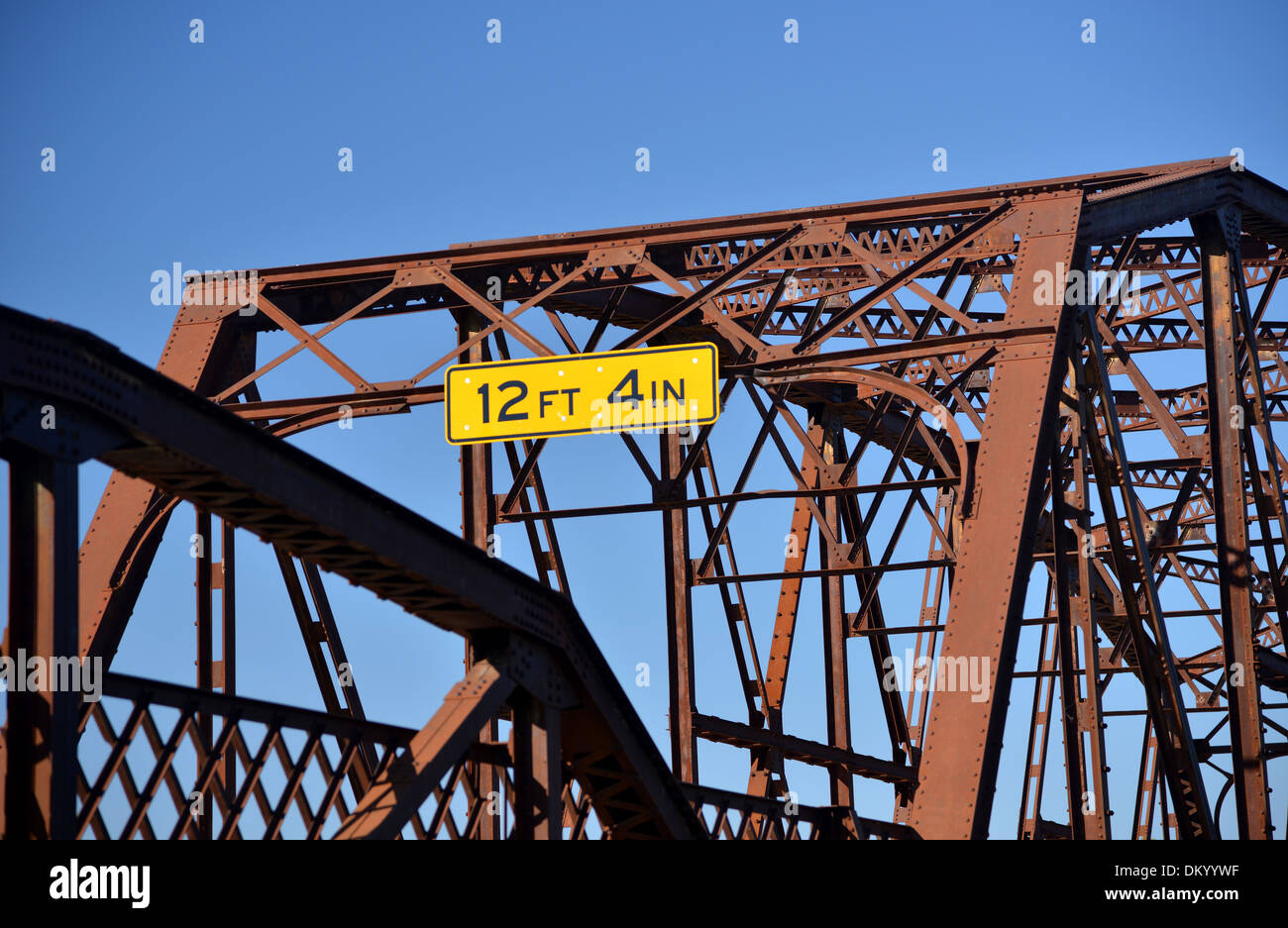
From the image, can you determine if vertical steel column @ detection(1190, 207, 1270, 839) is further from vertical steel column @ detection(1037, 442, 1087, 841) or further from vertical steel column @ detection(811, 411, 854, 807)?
vertical steel column @ detection(811, 411, 854, 807)

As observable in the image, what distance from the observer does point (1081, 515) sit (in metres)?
21.5

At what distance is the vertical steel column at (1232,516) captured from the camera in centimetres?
2155

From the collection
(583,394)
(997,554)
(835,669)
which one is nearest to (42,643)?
(997,554)

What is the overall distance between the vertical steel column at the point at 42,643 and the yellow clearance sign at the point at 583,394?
32.4ft

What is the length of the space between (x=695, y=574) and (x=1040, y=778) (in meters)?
13.0

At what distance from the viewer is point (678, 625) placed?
23.9 meters

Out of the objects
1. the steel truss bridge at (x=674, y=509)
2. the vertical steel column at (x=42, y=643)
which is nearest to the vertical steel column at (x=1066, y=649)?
the steel truss bridge at (x=674, y=509)

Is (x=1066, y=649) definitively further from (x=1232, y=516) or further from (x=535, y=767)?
(x=535, y=767)

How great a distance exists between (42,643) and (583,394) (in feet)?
34.2

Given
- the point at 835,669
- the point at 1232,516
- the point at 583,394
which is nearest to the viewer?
the point at 583,394

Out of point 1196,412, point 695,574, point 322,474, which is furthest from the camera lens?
point 1196,412

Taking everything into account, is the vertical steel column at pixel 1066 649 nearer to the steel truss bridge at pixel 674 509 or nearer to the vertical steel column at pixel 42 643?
the steel truss bridge at pixel 674 509
